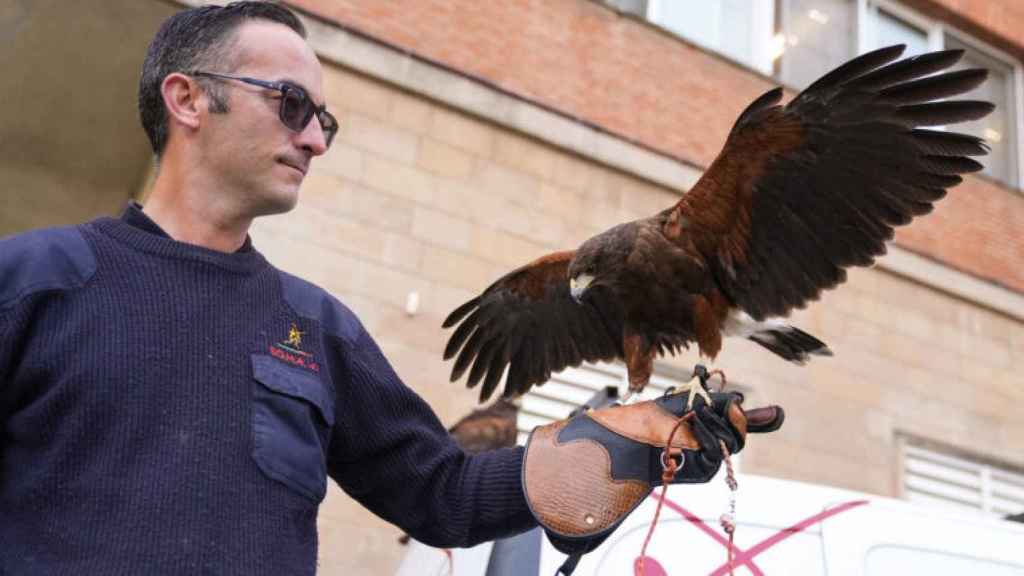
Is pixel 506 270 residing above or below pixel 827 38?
below

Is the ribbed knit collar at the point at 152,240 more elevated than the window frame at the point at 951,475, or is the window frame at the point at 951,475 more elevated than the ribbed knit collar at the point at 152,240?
the window frame at the point at 951,475

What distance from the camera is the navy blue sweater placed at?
1.61 meters

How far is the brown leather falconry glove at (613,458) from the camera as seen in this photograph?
Answer: 1935 millimetres

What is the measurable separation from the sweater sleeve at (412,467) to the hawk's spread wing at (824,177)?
1918mm

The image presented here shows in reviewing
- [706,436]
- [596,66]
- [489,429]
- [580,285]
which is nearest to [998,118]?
[596,66]

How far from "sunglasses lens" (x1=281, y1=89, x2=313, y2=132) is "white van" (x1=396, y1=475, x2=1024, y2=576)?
1595 mm

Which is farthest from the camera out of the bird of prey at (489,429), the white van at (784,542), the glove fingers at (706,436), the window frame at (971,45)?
the window frame at (971,45)

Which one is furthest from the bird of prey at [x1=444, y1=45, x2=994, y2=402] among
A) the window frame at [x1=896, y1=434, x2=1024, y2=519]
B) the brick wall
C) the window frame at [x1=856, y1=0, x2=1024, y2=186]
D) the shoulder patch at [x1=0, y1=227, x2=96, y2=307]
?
the window frame at [x1=856, y1=0, x2=1024, y2=186]

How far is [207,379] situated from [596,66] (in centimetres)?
734

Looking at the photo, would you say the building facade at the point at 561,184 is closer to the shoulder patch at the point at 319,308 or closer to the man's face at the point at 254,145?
the shoulder patch at the point at 319,308

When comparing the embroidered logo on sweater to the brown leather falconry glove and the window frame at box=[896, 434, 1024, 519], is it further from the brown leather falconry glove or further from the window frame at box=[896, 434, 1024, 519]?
the window frame at box=[896, 434, 1024, 519]

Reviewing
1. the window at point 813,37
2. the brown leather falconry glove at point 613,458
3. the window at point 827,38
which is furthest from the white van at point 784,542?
the window at point 813,37

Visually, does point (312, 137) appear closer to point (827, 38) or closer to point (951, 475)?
point (951, 475)

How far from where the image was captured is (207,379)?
177 cm
